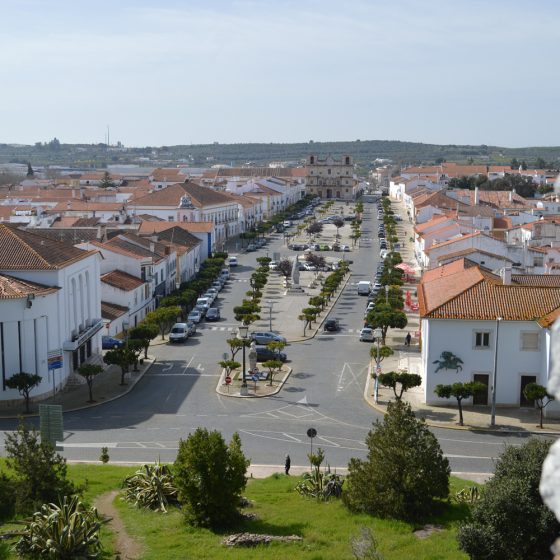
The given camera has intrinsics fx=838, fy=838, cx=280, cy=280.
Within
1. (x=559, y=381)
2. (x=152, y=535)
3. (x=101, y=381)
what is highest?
(x=559, y=381)

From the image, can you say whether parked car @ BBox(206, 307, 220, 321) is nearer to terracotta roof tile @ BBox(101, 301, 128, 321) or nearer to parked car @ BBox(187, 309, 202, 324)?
parked car @ BBox(187, 309, 202, 324)

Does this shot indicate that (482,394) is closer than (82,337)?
Yes

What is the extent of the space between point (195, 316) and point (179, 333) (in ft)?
21.1

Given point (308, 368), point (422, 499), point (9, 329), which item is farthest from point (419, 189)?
point (422, 499)

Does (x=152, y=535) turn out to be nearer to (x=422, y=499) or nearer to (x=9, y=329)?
(x=422, y=499)

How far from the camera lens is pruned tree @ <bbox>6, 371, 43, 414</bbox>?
31831 millimetres

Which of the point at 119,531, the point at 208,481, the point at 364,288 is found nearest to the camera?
the point at 119,531

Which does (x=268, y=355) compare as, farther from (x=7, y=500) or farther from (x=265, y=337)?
(x=7, y=500)

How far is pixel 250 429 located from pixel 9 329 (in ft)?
34.3

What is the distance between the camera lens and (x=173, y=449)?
1073 inches

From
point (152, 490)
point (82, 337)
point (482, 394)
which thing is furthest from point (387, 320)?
point (152, 490)

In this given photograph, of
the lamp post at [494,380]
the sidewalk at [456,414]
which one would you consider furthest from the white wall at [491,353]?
the sidewalk at [456,414]

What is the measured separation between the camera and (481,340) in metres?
32.8

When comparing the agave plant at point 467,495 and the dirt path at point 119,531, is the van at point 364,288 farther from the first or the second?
the dirt path at point 119,531
